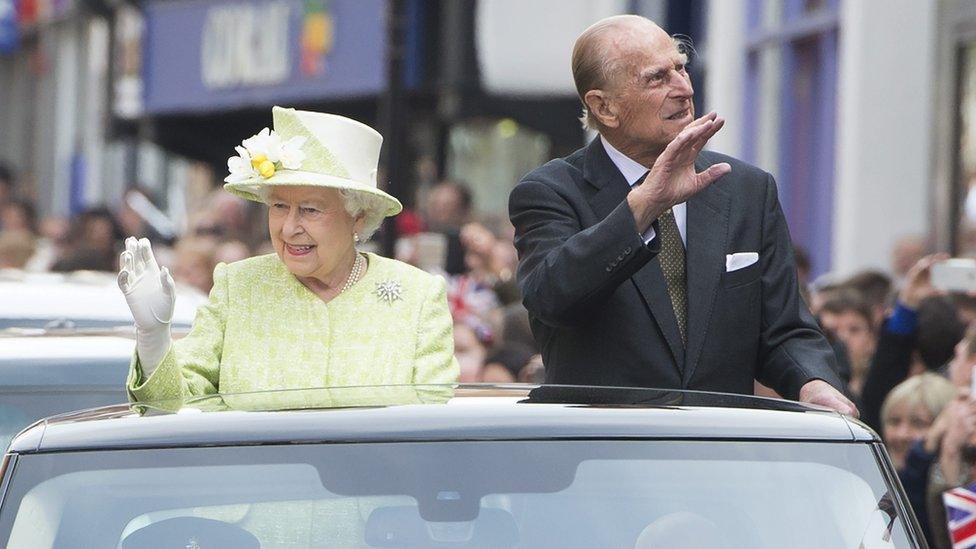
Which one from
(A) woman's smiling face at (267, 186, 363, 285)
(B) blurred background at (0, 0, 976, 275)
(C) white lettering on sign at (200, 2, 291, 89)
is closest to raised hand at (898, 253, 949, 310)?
(B) blurred background at (0, 0, 976, 275)

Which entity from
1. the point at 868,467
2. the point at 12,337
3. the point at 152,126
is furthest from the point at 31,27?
the point at 868,467

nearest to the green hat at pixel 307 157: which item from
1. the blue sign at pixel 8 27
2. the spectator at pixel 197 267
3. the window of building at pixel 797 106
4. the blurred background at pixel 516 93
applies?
the blurred background at pixel 516 93

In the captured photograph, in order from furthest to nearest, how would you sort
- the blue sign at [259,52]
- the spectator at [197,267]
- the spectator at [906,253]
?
the blue sign at [259,52]
the spectator at [906,253]
the spectator at [197,267]

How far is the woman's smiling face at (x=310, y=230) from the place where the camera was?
16.6 feet

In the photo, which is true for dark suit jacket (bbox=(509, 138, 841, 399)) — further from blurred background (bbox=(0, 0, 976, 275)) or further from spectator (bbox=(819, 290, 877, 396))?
blurred background (bbox=(0, 0, 976, 275))

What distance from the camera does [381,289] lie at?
16.7 ft

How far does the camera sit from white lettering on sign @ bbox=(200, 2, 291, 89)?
23.2m

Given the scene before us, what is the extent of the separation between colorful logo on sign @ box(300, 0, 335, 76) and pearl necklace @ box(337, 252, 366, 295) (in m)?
17.1

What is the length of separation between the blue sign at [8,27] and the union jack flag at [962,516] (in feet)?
112

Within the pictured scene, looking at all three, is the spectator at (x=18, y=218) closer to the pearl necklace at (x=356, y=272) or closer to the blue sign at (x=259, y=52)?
the blue sign at (x=259, y=52)

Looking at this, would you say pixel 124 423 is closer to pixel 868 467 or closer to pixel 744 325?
pixel 868 467

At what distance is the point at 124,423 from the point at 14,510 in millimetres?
256

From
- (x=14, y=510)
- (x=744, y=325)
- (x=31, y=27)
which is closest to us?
(x=14, y=510)

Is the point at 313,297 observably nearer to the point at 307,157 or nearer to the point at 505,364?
the point at 307,157
